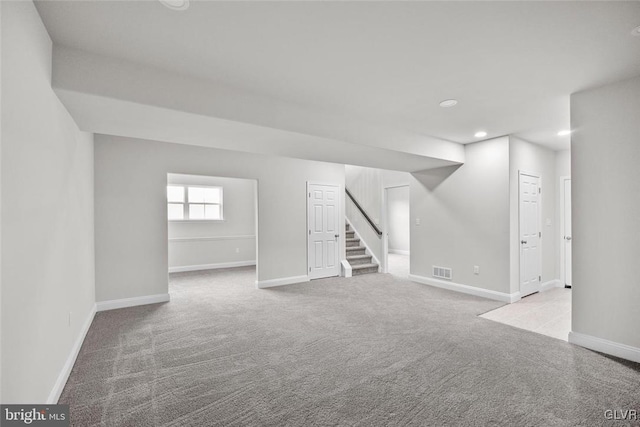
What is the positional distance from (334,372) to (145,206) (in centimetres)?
378

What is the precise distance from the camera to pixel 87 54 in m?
2.46

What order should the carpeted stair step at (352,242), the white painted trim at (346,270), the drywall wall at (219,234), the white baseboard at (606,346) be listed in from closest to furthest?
the white baseboard at (606,346)
the white painted trim at (346,270)
the drywall wall at (219,234)
the carpeted stair step at (352,242)

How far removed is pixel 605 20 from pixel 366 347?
312cm

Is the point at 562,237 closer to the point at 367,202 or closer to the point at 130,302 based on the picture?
the point at 367,202

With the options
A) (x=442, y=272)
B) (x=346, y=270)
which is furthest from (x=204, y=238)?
(x=442, y=272)

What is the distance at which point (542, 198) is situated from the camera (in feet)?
18.1

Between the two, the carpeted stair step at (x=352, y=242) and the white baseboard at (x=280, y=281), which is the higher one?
the carpeted stair step at (x=352, y=242)

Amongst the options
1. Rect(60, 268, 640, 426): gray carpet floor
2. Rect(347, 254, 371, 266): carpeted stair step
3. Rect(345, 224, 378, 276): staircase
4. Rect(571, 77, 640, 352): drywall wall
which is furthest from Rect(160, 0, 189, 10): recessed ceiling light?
Rect(347, 254, 371, 266): carpeted stair step

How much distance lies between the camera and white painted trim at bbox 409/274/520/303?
4848mm

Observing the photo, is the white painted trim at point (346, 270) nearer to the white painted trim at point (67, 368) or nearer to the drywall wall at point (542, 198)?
the drywall wall at point (542, 198)

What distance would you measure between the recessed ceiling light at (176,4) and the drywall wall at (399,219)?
9478 mm

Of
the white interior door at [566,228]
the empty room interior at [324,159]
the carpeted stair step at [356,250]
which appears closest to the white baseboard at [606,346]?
the empty room interior at [324,159]

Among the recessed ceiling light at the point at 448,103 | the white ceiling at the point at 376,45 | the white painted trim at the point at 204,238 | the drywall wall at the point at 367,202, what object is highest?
the white ceiling at the point at 376,45

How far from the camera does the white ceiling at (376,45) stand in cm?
195
